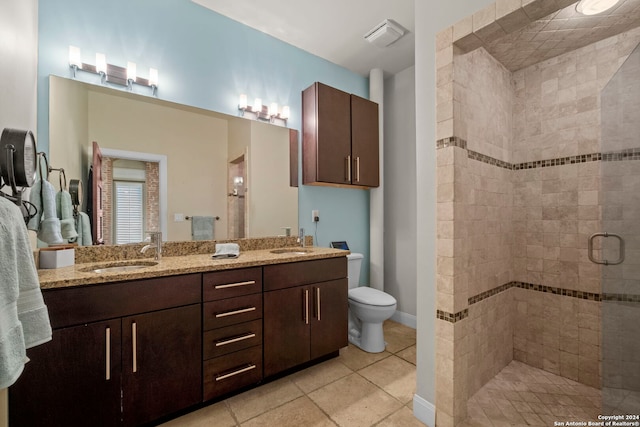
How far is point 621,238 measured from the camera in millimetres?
1623

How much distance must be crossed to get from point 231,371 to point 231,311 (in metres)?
0.36

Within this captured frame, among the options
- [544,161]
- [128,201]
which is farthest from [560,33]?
[128,201]

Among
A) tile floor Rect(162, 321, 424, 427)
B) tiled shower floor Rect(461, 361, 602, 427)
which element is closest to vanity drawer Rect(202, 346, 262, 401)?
tile floor Rect(162, 321, 424, 427)

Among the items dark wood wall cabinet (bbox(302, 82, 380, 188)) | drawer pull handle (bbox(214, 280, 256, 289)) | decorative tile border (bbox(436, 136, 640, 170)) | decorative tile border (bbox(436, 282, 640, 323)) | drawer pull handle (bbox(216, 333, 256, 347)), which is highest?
dark wood wall cabinet (bbox(302, 82, 380, 188))

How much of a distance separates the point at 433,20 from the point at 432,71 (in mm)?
283

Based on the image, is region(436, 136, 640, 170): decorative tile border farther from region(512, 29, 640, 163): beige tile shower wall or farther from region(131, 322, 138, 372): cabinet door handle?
region(131, 322, 138, 372): cabinet door handle

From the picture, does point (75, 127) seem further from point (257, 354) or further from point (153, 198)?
point (257, 354)

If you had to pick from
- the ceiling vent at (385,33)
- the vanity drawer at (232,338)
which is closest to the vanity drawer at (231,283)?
the vanity drawer at (232,338)

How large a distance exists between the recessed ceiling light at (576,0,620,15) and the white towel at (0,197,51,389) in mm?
2568

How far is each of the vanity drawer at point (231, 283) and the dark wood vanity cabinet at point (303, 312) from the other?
79 mm

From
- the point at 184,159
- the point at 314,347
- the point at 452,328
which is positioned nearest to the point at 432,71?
the point at 452,328

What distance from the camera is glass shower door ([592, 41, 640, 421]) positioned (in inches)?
58.8

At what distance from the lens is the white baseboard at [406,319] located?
9.53 feet

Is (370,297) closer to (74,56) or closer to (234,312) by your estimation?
(234,312)
